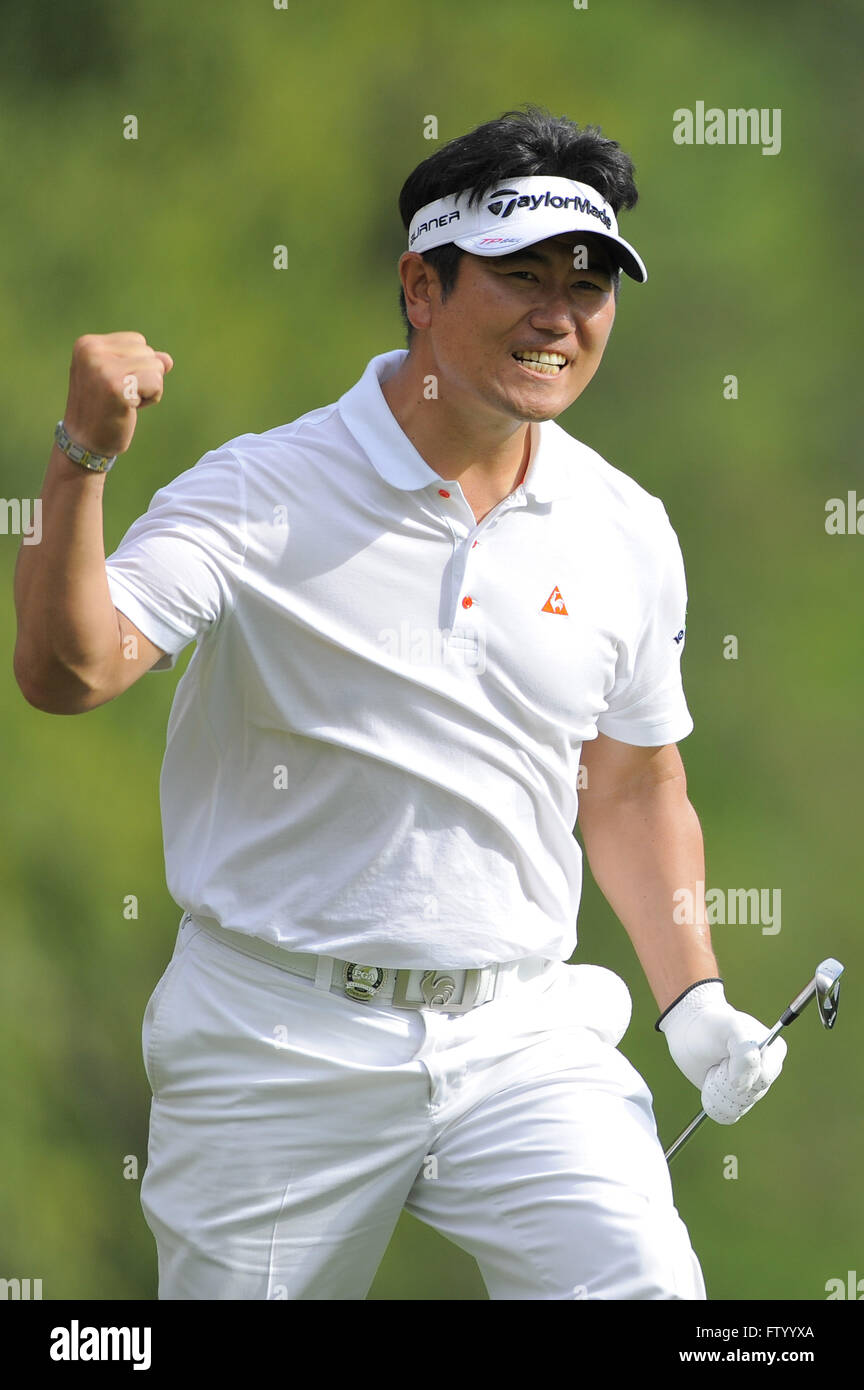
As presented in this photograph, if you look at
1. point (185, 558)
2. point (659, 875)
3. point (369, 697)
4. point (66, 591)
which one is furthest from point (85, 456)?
point (659, 875)

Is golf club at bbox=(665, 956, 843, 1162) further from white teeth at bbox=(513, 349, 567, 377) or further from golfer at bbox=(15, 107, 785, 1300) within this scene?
white teeth at bbox=(513, 349, 567, 377)

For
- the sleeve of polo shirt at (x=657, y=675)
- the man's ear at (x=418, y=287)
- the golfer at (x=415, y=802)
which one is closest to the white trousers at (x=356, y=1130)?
the golfer at (x=415, y=802)

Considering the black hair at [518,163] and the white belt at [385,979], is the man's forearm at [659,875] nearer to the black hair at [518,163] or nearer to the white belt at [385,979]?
the white belt at [385,979]

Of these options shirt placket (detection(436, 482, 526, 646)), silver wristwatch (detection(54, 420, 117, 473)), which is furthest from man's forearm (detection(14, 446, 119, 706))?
shirt placket (detection(436, 482, 526, 646))

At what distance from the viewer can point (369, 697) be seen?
6.55ft

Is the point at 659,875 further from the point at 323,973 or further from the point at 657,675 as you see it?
the point at 323,973

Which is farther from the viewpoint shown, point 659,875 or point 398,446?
point 659,875

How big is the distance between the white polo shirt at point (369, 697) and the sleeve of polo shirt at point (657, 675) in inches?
4.5

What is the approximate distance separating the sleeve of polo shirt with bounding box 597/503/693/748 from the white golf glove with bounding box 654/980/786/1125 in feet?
1.06

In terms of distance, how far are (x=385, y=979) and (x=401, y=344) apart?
1988 mm

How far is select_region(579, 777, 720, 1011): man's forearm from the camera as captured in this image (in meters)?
2.31

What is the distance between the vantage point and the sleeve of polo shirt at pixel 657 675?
222 cm

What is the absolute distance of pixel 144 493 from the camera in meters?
3.64

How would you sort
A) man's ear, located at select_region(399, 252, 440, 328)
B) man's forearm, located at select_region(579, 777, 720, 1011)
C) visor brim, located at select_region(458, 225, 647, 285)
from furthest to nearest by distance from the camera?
man's forearm, located at select_region(579, 777, 720, 1011) → man's ear, located at select_region(399, 252, 440, 328) → visor brim, located at select_region(458, 225, 647, 285)
